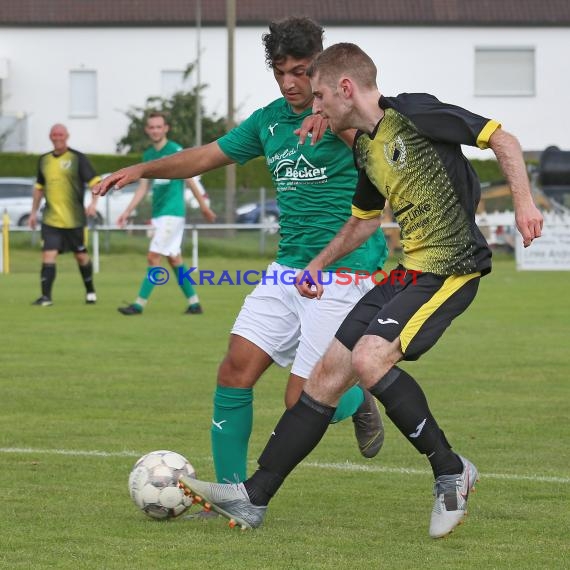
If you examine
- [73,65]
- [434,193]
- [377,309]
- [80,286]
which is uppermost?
[73,65]

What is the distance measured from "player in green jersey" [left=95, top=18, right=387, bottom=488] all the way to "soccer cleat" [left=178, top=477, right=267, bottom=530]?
0.49m

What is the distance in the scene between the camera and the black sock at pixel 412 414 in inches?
210

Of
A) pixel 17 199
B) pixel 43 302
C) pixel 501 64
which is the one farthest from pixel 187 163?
pixel 501 64

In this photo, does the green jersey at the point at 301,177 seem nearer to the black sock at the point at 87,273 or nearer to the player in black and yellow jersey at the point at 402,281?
the player in black and yellow jersey at the point at 402,281

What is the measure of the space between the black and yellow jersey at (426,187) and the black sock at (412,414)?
454 millimetres

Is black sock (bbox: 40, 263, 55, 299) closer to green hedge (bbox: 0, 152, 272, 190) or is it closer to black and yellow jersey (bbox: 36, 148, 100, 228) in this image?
black and yellow jersey (bbox: 36, 148, 100, 228)

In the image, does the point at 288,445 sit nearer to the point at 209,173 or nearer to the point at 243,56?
the point at 209,173

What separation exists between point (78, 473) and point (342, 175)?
6.51 ft

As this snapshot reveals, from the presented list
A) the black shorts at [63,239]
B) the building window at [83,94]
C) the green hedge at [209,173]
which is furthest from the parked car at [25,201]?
the building window at [83,94]

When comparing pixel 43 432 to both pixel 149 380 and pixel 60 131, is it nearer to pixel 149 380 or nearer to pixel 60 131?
pixel 149 380

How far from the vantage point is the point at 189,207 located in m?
31.4

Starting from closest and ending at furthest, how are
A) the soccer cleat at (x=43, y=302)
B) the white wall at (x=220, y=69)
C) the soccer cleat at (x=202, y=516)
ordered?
1. the soccer cleat at (x=202, y=516)
2. the soccer cleat at (x=43, y=302)
3. the white wall at (x=220, y=69)

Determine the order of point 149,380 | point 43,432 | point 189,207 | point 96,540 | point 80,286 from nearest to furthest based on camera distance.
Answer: point 96,540
point 43,432
point 149,380
point 80,286
point 189,207

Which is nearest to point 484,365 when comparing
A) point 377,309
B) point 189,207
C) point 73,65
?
point 377,309
